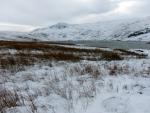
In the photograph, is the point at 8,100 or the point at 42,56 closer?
the point at 8,100

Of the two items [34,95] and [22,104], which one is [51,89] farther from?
[22,104]

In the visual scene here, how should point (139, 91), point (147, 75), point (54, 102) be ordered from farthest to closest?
point (147, 75), point (139, 91), point (54, 102)

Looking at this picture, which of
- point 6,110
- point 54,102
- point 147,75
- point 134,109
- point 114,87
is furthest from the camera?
point 147,75

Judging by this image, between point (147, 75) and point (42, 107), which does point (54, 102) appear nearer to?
point (42, 107)

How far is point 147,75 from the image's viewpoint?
8758 millimetres

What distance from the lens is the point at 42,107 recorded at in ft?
18.1

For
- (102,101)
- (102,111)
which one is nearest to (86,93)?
(102,101)

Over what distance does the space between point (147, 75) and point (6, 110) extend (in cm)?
525

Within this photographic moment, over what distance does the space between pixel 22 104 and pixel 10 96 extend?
648mm

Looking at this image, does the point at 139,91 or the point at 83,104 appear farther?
the point at 139,91

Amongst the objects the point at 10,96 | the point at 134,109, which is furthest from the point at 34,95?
the point at 134,109

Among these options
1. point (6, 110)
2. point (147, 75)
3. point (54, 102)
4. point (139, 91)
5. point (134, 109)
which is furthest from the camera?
point (147, 75)

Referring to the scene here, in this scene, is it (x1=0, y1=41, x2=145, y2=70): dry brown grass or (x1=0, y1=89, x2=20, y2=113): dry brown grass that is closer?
(x1=0, y1=89, x2=20, y2=113): dry brown grass

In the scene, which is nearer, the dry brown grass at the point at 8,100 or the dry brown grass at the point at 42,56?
the dry brown grass at the point at 8,100
